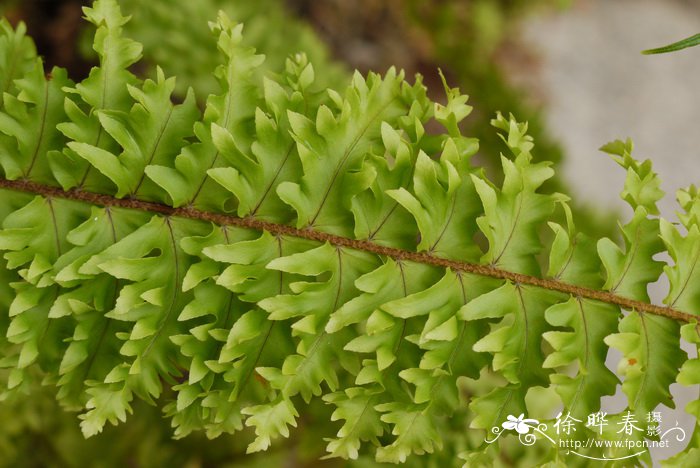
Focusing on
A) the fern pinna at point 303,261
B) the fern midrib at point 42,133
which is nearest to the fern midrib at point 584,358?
the fern pinna at point 303,261

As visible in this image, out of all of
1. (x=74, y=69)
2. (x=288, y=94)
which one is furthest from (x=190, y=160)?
(x=74, y=69)

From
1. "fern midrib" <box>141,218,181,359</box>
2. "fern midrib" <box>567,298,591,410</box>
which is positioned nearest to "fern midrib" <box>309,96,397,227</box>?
"fern midrib" <box>141,218,181,359</box>

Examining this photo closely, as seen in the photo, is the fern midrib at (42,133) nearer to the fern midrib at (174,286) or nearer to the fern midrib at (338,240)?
the fern midrib at (338,240)

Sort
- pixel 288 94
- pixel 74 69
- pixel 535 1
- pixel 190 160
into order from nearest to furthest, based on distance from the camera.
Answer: pixel 190 160
pixel 288 94
pixel 74 69
pixel 535 1

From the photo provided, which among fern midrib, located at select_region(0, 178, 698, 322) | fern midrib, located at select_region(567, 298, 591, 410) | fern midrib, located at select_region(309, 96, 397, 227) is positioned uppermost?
fern midrib, located at select_region(309, 96, 397, 227)

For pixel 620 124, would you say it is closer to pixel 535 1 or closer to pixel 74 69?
pixel 535 1

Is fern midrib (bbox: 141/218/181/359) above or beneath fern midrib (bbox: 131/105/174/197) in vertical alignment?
beneath

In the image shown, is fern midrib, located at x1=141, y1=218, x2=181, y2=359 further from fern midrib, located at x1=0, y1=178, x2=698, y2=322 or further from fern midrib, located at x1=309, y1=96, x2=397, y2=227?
fern midrib, located at x1=309, y1=96, x2=397, y2=227
